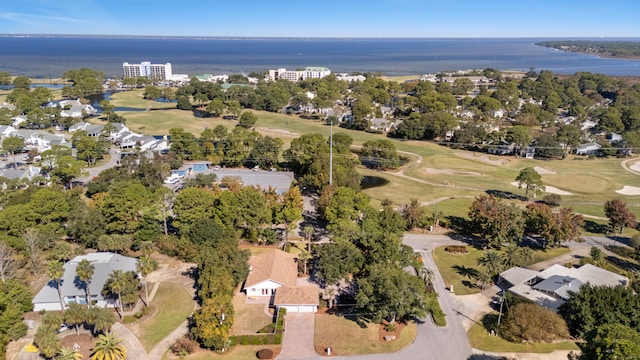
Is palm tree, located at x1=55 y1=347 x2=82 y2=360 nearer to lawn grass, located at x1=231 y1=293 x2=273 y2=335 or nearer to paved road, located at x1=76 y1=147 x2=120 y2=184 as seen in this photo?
lawn grass, located at x1=231 y1=293 x2=273 y2=335

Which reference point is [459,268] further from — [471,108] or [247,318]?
[471,108]

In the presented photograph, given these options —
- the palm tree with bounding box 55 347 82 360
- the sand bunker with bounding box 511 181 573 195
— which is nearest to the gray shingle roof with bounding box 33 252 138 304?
the palm tree with bounding box 55 347 82 360

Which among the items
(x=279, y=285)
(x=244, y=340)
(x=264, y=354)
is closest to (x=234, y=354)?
(x=244, y=340)

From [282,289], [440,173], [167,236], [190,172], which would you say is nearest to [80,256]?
[167,236]

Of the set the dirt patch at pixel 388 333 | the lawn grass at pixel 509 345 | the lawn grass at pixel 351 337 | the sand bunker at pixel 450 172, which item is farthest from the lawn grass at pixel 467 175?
the lawn grass at pixel 351 337

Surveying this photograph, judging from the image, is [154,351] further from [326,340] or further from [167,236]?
[167,236]
